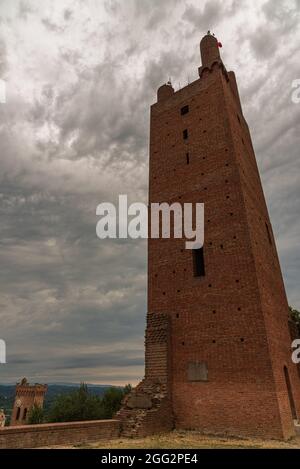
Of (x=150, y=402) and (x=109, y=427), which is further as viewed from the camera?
(x=150, y=402)

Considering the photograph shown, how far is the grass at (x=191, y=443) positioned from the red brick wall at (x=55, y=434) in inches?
15.0

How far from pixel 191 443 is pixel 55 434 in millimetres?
3847

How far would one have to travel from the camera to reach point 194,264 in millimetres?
14203

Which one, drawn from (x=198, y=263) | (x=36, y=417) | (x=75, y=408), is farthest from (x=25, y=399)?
(x=198, y=263)

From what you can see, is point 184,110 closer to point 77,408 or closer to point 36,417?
point 77,408

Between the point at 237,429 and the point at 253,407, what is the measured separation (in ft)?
2.83

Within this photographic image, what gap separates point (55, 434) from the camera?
351 inches

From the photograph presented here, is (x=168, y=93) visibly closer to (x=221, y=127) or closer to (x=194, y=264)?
(x=221, y=127)

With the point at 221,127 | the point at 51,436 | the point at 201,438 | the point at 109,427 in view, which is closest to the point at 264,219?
the point at 221,127

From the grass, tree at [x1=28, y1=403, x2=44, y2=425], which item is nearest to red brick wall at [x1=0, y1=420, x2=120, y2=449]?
the grass

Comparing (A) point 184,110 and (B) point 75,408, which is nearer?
(A) point 184,110

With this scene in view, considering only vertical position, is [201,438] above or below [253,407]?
below
